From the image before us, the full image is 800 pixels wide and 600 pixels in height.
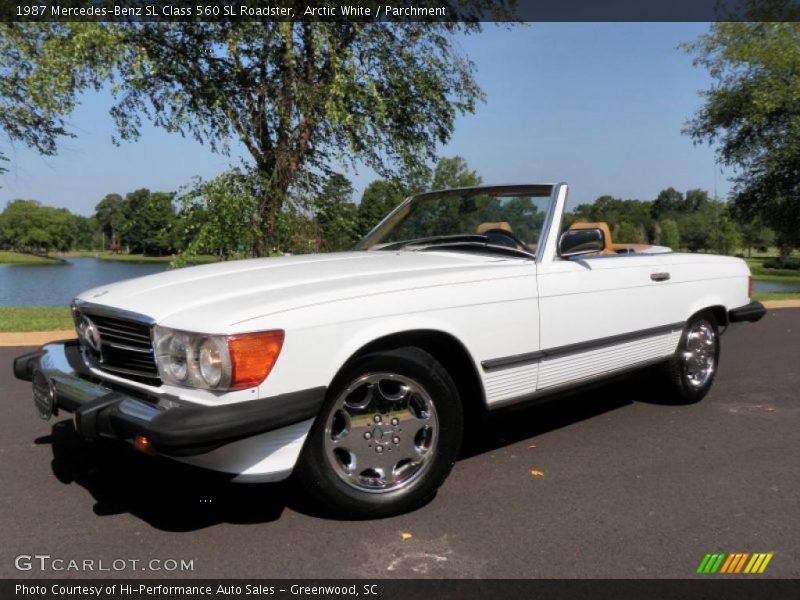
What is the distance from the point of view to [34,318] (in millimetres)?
12359

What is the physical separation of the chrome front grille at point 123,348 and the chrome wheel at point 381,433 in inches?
33.5

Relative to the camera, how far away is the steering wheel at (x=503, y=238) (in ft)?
13.9

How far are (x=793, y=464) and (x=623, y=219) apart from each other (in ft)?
10.8

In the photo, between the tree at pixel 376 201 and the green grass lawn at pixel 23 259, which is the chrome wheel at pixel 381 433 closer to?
the tree at pixel 376 201

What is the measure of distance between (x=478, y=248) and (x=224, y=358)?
2058 millimetres

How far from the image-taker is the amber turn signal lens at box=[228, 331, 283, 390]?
2.73m

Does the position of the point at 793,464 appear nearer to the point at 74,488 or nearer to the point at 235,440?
the point at 235,440

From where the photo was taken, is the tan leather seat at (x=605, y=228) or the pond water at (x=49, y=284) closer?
the tan leather seat at (x=605, y=228)

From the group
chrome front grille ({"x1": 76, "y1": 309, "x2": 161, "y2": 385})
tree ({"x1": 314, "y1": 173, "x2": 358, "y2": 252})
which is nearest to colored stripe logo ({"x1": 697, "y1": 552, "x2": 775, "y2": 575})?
chrome front grille ({"x1": 76, "y1": 309, "x2": 161, "y2": 385})

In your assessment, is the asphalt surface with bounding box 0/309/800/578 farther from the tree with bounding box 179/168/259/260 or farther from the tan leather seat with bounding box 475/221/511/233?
the tree with bounding box 179/168/259/260

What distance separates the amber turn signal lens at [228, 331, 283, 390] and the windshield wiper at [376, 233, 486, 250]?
197 centimetres

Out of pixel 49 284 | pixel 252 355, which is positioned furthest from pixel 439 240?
pixel 49 284

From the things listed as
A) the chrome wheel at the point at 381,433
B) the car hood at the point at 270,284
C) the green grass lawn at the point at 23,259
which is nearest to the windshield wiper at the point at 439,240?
the car hood at the point at 270,284

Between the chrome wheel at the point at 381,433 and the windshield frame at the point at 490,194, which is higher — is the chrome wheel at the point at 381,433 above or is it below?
below
